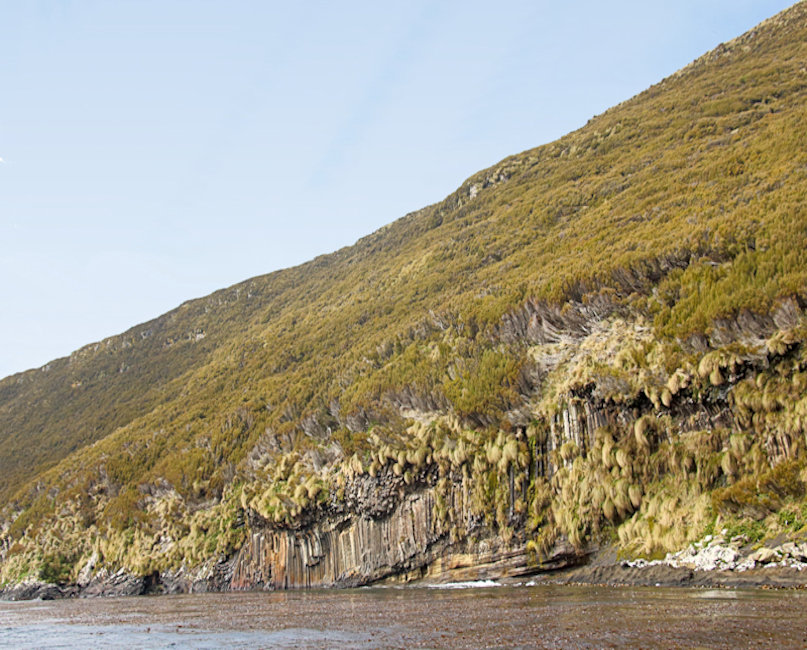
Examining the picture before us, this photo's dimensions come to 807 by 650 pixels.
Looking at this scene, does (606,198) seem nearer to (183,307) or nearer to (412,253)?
(412,253)

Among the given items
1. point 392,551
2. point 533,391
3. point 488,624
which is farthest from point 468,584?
point 488,624

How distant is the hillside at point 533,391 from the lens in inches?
1265

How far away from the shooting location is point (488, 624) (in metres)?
18.7

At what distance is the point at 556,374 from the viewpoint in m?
42.0

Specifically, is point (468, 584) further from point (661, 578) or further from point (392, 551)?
point (661, 578)

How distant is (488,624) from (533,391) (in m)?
25.1

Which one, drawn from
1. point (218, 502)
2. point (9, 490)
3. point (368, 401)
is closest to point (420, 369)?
point (368, 401)

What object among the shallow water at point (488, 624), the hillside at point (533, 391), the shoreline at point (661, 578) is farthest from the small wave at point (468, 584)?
the shallow water at point (488, 624)

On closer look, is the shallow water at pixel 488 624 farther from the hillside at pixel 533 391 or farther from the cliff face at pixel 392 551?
the cliff face at pixel 392 551

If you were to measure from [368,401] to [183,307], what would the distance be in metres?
120

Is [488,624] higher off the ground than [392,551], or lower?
higher

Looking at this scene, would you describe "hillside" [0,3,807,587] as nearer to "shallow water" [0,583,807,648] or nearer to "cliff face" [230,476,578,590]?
"cliff face" [230,476,578,590]

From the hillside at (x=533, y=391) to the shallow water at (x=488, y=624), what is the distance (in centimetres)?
843

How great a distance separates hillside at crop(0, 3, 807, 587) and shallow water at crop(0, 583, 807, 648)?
8430 millimetres
